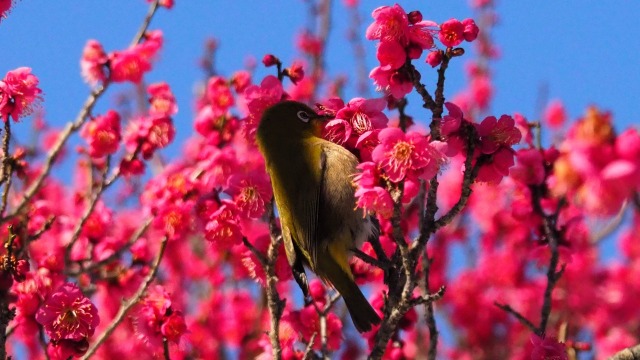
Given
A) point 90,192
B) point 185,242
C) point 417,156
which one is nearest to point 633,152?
point 417,156

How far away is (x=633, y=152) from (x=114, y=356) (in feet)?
18.8

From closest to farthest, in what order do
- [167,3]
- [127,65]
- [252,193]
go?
[252,193]
[127,65]
[167,3]

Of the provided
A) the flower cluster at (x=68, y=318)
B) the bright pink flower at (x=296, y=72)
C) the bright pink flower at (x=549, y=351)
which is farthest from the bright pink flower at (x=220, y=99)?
the bright pink flower at (x=549, y=351)

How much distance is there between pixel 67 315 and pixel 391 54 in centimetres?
166

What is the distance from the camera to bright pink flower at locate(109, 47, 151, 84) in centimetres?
497

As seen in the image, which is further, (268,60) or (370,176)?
(268,60)

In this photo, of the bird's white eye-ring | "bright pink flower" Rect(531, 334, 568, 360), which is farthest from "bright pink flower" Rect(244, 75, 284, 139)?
"bright pink flower" Rect(531, 334, 568, 360)

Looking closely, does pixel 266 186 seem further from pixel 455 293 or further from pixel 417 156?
pixel 455 293

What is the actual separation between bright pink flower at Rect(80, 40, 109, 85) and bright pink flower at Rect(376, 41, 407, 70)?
2.31 meters

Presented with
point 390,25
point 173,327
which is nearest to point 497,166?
point 390,25

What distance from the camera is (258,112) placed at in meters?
4.36

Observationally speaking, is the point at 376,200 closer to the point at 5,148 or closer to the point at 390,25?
the point at 390,25

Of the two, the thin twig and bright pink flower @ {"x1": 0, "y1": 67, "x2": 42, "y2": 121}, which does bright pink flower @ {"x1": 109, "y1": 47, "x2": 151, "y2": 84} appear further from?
the thin twig

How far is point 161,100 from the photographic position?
17.0 ft
